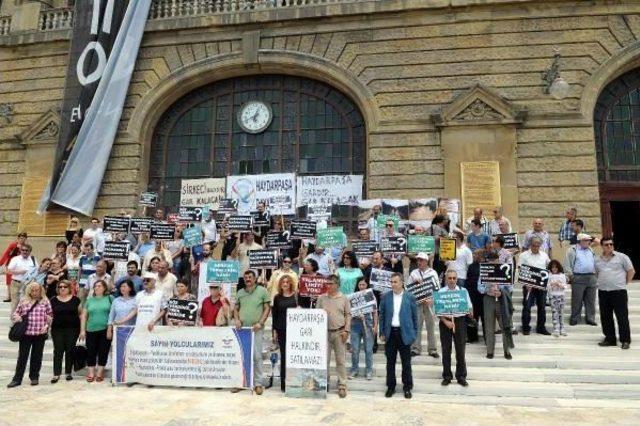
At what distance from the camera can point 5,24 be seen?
64.9 ft

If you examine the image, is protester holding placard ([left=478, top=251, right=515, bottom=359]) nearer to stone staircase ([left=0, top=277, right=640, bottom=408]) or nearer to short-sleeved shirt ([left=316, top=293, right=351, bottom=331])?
stone staircase ([left=0, top=277, right=640, bottom=408])

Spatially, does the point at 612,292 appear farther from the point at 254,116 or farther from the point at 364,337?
the point at 254,116

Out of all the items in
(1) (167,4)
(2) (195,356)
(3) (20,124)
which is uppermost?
(1) (167,4)

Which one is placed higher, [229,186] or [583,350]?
[229,186]

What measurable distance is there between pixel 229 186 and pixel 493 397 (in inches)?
477

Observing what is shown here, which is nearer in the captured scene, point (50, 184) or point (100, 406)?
point (100, 406)

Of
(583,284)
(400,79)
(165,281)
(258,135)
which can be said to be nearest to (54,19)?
(258,135)

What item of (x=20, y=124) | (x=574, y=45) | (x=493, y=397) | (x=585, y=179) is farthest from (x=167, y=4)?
(x=493, y=397)

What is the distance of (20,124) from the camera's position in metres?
18.6

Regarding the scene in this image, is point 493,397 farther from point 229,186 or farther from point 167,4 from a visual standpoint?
point 167,4

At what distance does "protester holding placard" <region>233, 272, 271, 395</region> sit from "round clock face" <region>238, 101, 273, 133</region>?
1042cm

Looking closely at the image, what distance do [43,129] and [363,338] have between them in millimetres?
15294

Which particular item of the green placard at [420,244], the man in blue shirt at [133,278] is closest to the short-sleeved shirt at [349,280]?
the green placard at [420,244]

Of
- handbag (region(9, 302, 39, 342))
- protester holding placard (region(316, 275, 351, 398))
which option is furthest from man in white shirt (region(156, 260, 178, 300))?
protester holding placard (region(316, 275, 351, 398))
